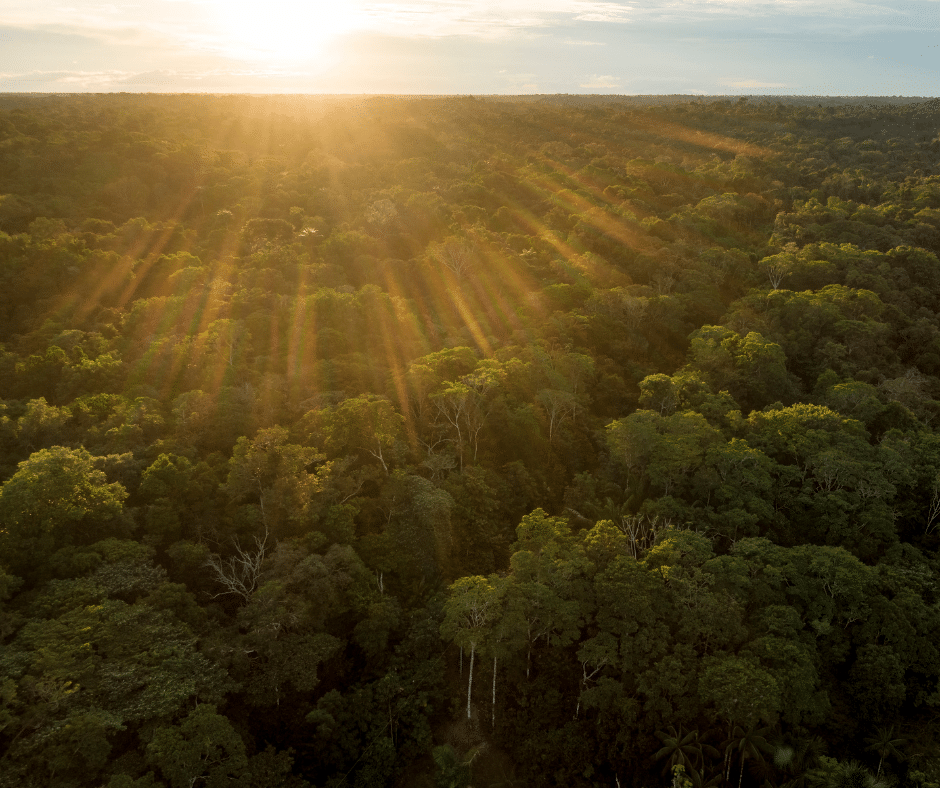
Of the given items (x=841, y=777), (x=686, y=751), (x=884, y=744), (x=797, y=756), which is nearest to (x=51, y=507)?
(x=686, y=751)

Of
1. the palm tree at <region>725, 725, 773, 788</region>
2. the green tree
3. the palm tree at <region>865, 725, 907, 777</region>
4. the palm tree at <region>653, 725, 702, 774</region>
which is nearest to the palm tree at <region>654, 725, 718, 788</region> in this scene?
the palm tree at <region>653, 725, 702, 774</region>

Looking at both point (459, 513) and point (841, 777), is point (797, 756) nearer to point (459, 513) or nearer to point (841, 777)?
point (841, 777)

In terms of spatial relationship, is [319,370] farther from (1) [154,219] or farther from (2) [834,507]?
(1) [154,219]

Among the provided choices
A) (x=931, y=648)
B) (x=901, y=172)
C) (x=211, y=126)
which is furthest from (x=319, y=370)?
(x=901, y=172)

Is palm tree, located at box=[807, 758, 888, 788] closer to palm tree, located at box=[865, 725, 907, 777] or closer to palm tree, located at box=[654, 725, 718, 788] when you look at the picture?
palm tree, located at box=[865, 725, 907, 777]

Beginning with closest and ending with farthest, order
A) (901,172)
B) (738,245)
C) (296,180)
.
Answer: (738,245)
(296,180)
(901,172)

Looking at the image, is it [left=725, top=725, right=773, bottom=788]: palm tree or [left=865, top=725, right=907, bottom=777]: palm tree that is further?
[left=865, top=725, right=907, bottom=777]: palm tree
